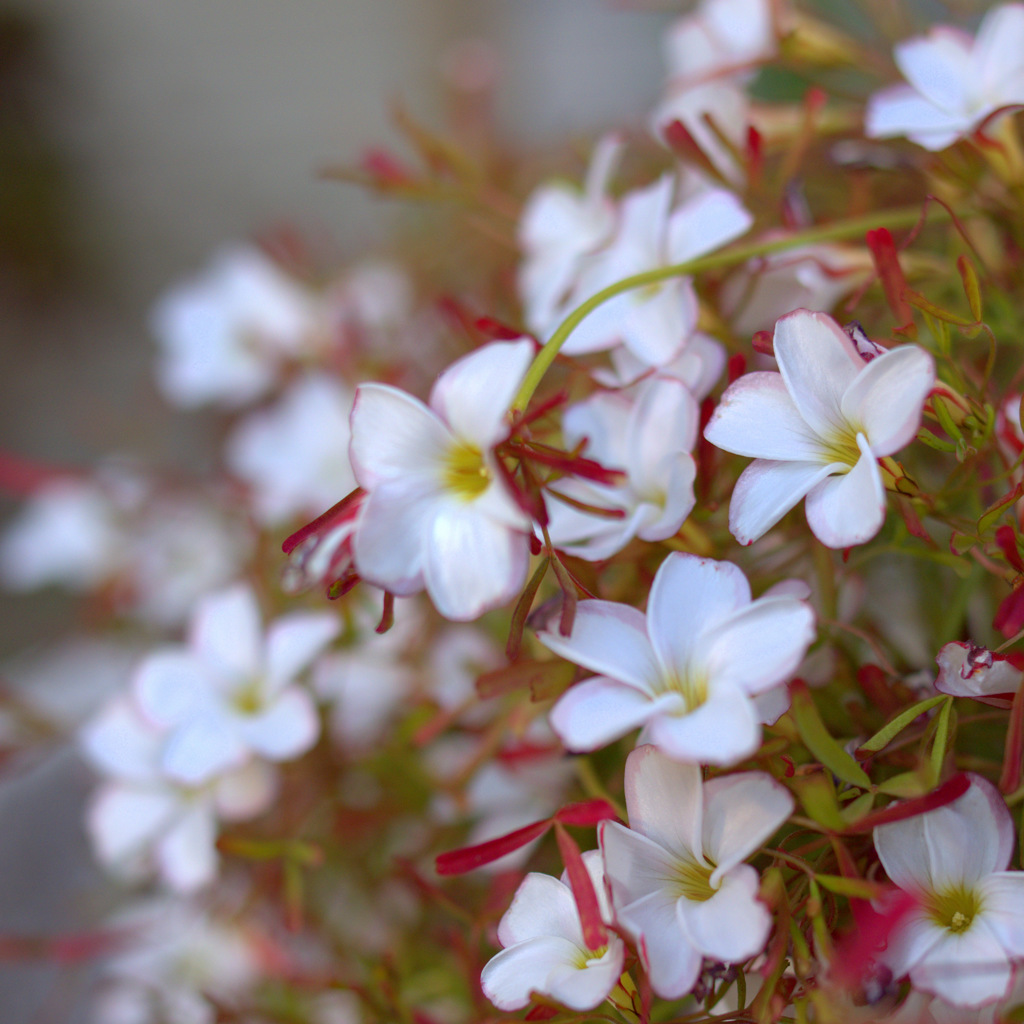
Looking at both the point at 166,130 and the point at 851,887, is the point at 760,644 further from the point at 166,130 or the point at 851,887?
the point at 166,130

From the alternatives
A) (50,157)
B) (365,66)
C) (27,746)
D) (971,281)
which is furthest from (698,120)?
(50,157)

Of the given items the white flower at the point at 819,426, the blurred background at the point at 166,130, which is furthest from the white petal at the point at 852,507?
the blurred background at the point at 166,130

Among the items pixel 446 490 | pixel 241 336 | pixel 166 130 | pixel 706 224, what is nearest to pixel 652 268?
pixel 706 224

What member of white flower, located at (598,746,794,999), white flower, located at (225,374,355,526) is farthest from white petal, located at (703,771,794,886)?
white flower, located at (225,374,355,526)

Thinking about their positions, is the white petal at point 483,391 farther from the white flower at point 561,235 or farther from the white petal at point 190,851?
the white petal at point 190,851

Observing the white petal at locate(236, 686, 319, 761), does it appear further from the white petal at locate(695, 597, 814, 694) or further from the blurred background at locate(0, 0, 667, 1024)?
the blurred background at locate(0, 0, 667, 1024)

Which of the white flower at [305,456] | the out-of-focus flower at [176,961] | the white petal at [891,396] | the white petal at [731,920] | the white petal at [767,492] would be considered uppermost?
the white petal at [891,396]
